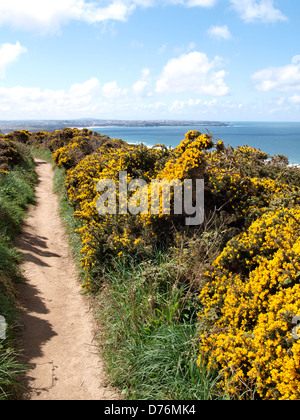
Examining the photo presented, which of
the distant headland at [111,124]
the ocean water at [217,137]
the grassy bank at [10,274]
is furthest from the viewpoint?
the distant headland at [111,124]

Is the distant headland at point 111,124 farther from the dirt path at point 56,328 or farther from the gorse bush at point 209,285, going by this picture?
the dirt path at point 56,328

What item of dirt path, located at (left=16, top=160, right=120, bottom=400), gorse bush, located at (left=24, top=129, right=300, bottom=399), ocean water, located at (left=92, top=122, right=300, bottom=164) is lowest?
dirt path, located at (left=16, top=160, right=120, bottom=400)

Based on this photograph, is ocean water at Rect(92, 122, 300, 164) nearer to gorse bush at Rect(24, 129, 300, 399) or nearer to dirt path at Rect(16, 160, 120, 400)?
gorse bush at Rect(24, 129, 300, 399)

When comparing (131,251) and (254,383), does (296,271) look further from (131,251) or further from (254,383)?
(131,251)

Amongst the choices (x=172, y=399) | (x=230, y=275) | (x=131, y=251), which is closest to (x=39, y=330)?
(x=131, y=251)

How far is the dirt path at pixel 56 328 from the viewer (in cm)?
361

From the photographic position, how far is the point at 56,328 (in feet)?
15.4

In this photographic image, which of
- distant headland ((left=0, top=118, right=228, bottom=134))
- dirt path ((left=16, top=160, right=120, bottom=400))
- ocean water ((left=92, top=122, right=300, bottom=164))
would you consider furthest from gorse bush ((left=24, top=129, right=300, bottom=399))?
distant headland ((left=0, top=118, right=228, bottom=134))

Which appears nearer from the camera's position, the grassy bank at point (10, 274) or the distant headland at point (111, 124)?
the grassy bank at point (10, 274)

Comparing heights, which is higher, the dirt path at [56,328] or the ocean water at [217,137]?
the ocean water at [217,137]

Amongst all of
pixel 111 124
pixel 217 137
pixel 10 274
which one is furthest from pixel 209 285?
pixel 111 124

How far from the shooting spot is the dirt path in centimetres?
361

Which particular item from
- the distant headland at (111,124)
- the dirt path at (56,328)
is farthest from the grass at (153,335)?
the distant headland at (111,124)

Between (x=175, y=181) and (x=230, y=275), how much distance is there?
2233mm
